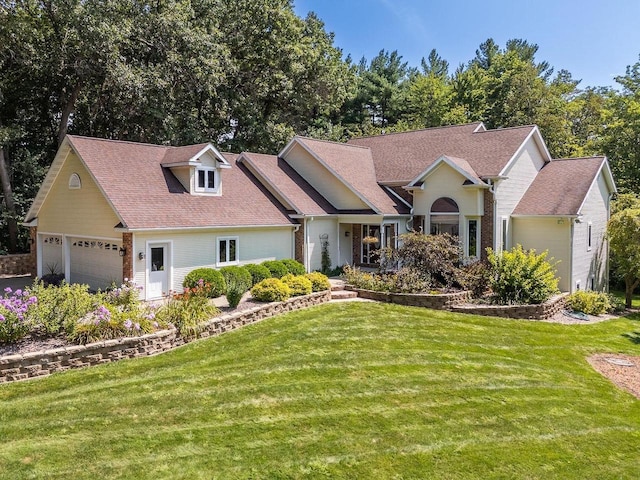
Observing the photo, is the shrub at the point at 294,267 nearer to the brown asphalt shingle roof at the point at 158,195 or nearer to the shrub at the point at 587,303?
the brown asphalt shingle roof at the point at 158,195

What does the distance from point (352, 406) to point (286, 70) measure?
30660mm

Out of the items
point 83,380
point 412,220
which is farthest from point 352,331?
point 412,220

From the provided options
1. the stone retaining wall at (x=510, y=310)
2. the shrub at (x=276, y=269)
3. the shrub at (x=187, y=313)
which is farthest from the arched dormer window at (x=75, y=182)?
the stone retaining wall at (x=510, y=310)

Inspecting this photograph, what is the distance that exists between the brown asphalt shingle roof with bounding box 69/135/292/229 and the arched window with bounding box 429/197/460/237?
7128 millimetres

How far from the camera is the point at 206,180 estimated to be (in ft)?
67.6

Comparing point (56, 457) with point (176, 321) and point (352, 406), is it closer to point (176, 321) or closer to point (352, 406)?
point (352, 406)

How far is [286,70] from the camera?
34750 mm

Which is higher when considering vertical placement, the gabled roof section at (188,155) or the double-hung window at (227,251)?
the gabled roof section at (188,155)

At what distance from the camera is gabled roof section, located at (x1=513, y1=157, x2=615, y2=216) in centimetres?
2153

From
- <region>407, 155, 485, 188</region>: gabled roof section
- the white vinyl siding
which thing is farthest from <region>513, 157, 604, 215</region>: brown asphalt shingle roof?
the white vinyl siding

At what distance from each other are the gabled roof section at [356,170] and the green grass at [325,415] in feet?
36.7

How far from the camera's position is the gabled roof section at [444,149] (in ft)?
74.2

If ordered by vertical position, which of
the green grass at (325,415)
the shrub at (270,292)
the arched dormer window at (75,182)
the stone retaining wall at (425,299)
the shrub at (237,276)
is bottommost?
the green grass at (325,415)

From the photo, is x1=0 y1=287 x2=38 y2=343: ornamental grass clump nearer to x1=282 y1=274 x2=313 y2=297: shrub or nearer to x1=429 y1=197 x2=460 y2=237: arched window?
x1=282 y1=274 x2=313 y2=297: shrub
